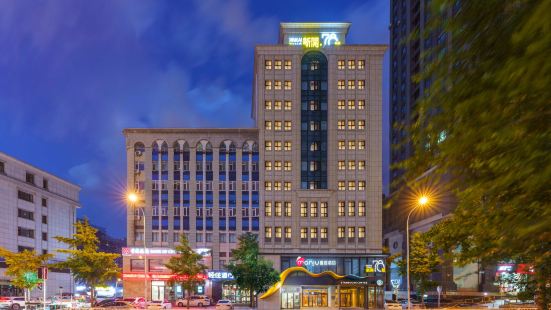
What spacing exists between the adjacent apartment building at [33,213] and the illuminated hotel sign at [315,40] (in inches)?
2140

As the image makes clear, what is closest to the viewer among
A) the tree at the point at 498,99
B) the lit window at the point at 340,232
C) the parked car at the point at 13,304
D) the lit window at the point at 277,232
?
the tree at the point at 498,99

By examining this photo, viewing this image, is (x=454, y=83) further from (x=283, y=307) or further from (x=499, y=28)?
(x=283, y=307)

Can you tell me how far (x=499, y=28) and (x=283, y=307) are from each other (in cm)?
5757

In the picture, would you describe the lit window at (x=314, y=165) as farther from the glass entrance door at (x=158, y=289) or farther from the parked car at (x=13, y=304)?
the parked car at (x=13, y=304)

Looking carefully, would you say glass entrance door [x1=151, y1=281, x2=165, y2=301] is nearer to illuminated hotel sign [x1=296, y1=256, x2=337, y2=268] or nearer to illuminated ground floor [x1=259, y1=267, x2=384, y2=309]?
illuminated ground floor [x1=259, y1=267, x2=384, y2=309]

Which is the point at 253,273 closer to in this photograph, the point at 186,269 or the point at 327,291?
the point at 186,269

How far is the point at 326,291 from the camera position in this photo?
59.5 metres

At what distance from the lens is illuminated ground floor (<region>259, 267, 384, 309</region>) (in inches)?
2297

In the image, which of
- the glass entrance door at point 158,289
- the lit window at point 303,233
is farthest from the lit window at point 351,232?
the glass entrance door at point 158,289

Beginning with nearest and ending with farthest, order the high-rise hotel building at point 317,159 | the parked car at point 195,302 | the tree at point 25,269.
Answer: the tree at point 25,269 < the parked car at point 195,302 < the high-rise hotel building at point 317,159

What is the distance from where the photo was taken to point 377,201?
221 feet

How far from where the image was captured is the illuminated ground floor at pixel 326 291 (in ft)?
191

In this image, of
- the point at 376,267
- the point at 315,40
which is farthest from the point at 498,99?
the point at 315,40

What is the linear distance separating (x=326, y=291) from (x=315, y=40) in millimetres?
36922
